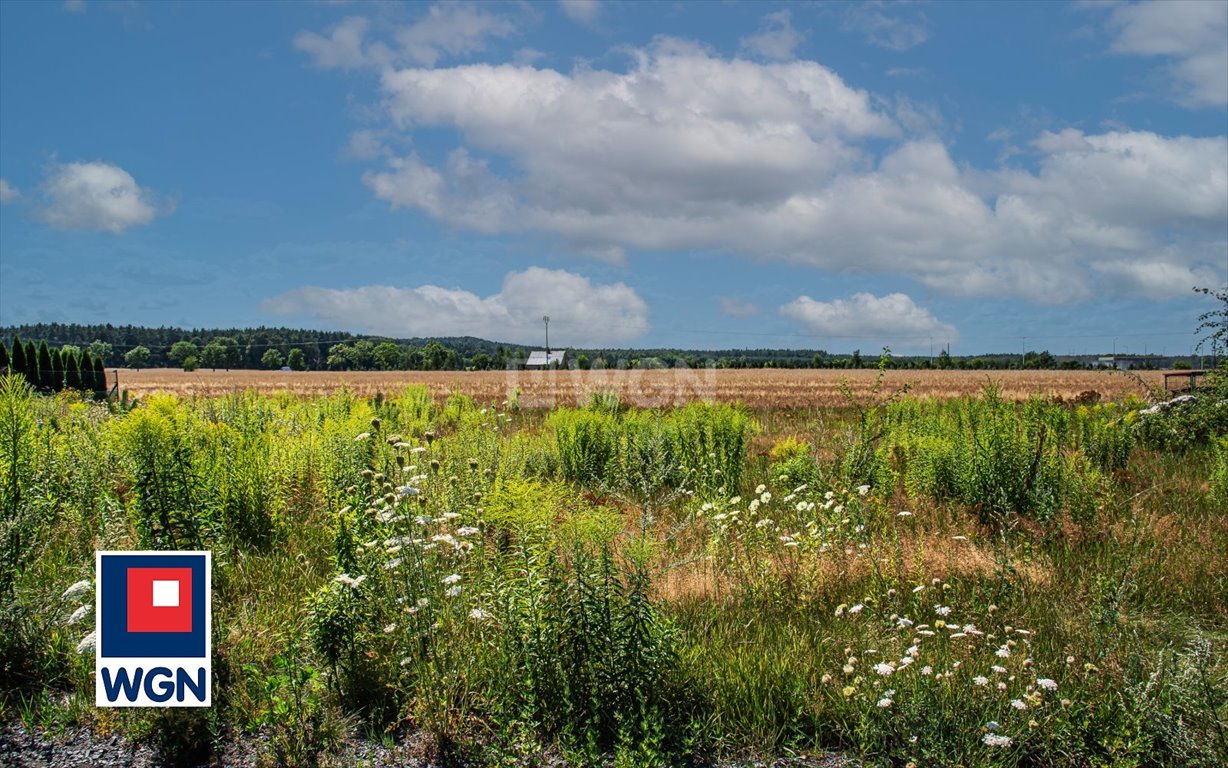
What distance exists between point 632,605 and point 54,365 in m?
37.5

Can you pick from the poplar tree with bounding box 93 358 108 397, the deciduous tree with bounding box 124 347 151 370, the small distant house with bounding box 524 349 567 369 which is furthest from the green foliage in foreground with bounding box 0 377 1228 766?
the deciduous tree with bounding box 124 347 151 370

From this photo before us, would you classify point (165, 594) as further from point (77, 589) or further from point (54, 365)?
point (54, 365)

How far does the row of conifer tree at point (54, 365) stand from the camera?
28516mm

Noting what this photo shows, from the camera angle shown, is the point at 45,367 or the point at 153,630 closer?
the point at 153,630

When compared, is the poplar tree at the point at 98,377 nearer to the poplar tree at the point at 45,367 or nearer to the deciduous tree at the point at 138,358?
the poplar tree at the point at 45,367

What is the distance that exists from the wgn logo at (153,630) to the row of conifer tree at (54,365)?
28.4 metres

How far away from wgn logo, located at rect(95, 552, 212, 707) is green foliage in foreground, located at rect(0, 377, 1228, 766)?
0.12m

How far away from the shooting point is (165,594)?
4.22 meters

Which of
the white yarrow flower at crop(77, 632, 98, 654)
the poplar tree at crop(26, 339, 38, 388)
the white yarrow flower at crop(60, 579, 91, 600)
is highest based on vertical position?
the poplar tree at crop(26, 339, 38, 388)

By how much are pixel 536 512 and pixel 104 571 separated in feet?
8.13

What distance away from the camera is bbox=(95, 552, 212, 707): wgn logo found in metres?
3.71

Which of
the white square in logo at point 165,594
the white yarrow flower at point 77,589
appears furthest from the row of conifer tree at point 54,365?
the white square in logo at point 165,594

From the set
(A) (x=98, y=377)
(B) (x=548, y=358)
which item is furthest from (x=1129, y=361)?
(A) (x=98, y=377)

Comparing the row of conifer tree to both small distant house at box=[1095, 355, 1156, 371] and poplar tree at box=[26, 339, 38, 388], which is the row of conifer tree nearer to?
poplar tree at box=[26, 339, 38, 388]
